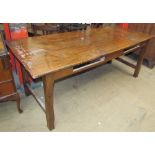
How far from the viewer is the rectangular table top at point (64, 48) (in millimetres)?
1218

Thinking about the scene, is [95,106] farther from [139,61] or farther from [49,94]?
[139,61]

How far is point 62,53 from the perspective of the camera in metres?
1.43

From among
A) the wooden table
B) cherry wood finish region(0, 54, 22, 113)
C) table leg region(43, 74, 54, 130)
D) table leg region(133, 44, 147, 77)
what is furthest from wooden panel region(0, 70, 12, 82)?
table leg region(133, 44, 147, 77)

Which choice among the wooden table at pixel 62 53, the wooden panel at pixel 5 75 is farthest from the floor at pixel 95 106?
the wooden panel at pixel 5 75

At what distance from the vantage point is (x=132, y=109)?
193 cm

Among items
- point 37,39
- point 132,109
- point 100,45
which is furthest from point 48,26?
point 132,109

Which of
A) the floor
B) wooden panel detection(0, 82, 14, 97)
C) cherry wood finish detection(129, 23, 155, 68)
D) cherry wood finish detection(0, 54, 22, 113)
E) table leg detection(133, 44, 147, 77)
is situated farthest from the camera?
cherry wood finish detection(129, 23, 155, 68)

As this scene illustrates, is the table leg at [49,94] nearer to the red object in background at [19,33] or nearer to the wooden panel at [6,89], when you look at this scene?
the wooden panel at [6,89]

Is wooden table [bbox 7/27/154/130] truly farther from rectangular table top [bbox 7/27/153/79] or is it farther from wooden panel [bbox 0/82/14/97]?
wooden panel [bbox 0/82/14/97]

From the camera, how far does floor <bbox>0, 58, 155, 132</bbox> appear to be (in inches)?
65.7

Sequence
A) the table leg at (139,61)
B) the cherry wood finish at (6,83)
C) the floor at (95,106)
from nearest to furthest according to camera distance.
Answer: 1. the cherry wood finish at (6,83)
2. the floor at (95,106)
3. the table leg at (139,61)

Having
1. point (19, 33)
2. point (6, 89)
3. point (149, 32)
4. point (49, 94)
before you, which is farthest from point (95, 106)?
point (149, 32)

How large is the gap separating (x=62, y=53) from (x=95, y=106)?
88 centimetres
